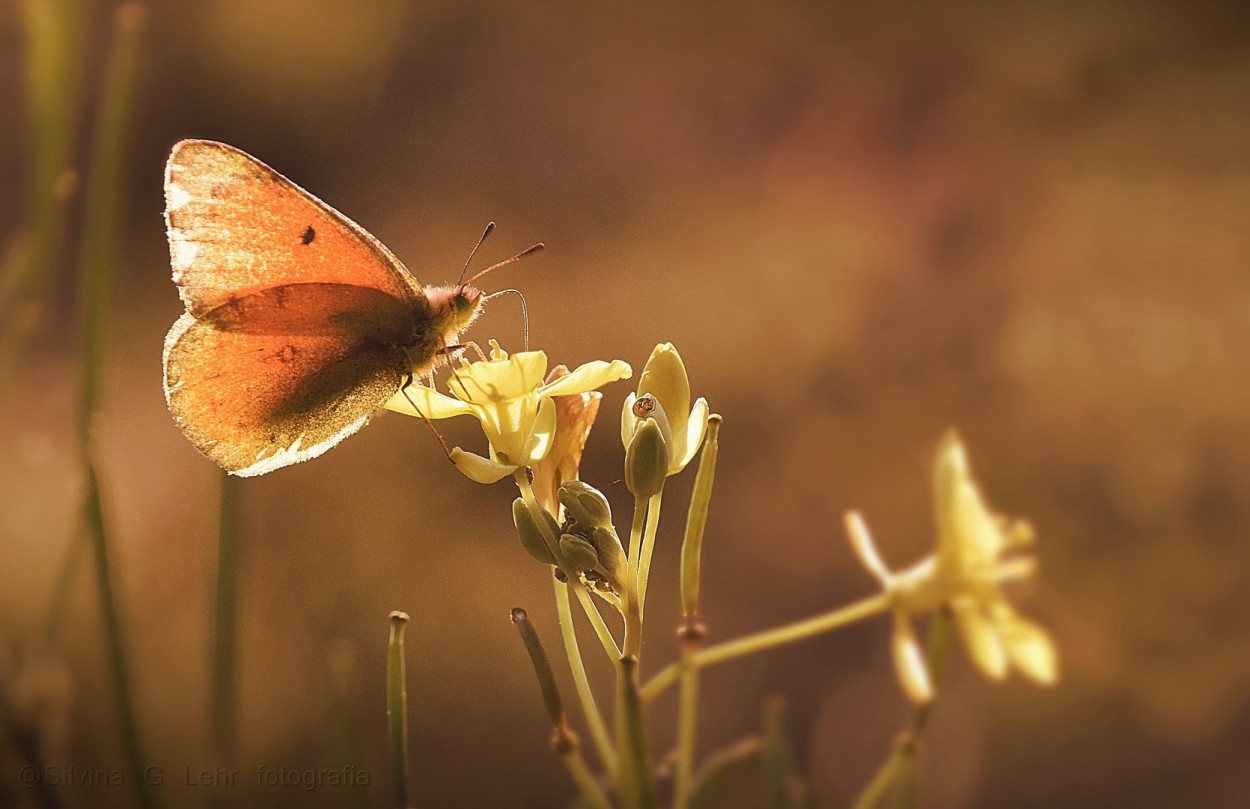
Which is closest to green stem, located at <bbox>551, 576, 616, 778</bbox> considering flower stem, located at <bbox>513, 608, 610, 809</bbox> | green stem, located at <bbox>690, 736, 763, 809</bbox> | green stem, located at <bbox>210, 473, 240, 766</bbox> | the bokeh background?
flower stem, located at <bbox>513, 608, 610, 809</bbox>

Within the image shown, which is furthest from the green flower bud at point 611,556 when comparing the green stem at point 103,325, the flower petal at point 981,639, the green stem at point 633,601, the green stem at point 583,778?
the green stem at point 103,325

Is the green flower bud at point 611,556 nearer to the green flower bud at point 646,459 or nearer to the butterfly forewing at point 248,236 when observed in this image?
the green flower bud at point 646,459

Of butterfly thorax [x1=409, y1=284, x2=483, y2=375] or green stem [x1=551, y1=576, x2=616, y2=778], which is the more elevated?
butterfly thorax [x1=409, y1=284, x2=483, y2=375]

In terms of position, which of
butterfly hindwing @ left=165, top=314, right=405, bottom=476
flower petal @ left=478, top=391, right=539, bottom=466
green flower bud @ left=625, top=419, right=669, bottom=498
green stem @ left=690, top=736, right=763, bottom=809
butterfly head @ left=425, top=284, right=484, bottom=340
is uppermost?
butterfly head @ left=425, top=284, right=484, bottom=340

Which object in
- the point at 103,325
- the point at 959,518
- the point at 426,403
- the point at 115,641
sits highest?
the point at 103,325

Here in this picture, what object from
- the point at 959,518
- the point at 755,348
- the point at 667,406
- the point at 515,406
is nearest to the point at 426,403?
the point at 515,406

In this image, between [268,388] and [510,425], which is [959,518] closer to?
[510,425]

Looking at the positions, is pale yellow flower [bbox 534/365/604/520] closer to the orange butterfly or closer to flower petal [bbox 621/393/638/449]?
flower petal [bbox 621/393/638/449]

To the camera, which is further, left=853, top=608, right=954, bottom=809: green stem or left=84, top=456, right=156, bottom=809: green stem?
left=84, top=456, right=156, bottom=809: green stem
